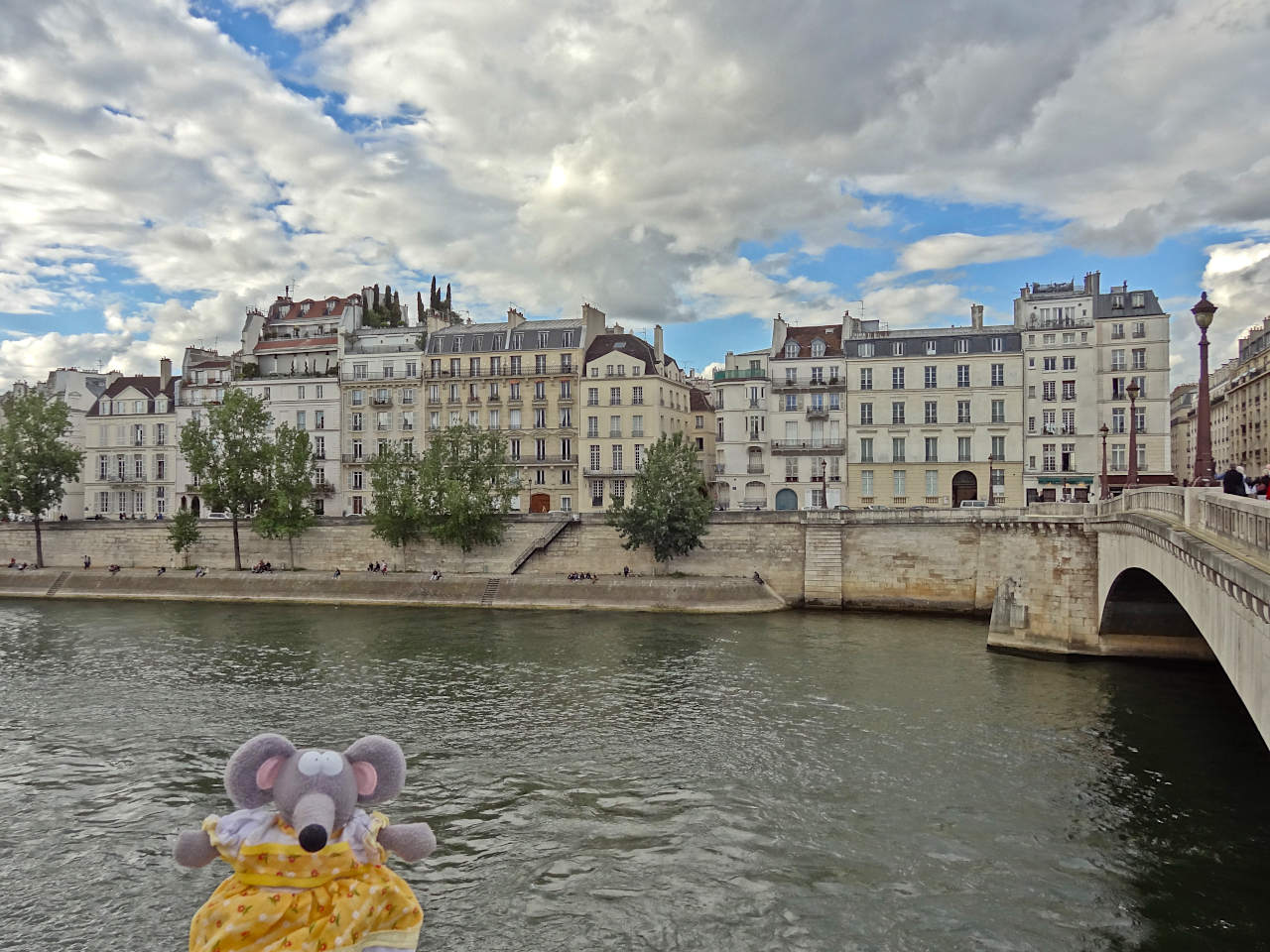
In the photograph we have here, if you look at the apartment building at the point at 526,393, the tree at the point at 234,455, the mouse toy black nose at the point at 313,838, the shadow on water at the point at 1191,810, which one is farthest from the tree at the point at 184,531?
the mouse toy black nose at the point at 313,838

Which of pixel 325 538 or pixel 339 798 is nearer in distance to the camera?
pixel 339 798

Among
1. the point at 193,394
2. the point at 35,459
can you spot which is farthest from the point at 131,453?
the point at 35,459

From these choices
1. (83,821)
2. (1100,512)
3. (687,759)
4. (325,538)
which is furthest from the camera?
(325,538)

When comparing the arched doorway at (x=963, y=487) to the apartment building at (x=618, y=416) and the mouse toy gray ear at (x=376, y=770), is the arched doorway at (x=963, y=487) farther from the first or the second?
the mouse toy gray ear at (x=376, y=770)

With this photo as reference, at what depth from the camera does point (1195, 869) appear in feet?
47.8

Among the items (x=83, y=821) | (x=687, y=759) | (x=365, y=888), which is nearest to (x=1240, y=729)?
(x=687, y=759)

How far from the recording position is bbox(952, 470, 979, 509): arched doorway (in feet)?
186

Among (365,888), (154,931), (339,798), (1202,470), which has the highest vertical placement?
(1202,470)

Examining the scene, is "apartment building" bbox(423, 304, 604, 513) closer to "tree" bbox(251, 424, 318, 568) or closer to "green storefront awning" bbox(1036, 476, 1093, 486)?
"tree" bbox(251, 424, 318, 568)

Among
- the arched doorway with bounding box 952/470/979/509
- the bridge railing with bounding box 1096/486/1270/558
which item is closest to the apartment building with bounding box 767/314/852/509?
the arched doorway with bounding box 952/470/979/509

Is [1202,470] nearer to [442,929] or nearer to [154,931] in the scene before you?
[442,929]

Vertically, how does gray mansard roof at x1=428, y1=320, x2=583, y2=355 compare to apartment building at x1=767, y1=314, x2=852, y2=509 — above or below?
above

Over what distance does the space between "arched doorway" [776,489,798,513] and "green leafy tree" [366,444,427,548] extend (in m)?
22.6

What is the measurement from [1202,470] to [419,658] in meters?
25.2
